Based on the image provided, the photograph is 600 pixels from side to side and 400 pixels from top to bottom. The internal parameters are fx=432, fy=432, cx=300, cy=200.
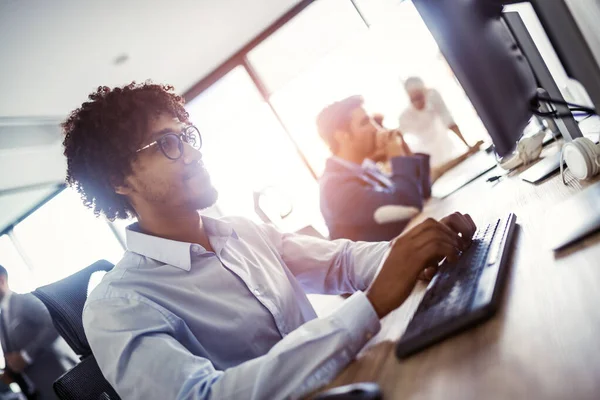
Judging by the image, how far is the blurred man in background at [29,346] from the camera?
10.5ft

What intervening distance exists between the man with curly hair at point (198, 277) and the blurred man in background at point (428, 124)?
10.4 feet

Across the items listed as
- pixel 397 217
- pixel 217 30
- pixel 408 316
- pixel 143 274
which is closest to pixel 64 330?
pixel 143 274

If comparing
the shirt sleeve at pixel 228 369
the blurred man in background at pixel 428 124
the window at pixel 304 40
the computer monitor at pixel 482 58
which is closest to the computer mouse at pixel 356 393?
the shirt sleeve at pixel 228 369

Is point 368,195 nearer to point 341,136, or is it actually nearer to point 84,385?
point 341,136

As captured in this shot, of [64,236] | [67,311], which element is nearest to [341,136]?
[67,311]

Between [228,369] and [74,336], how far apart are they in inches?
24.5

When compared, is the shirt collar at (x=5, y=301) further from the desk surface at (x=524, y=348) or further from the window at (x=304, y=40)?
the window at (x=304, y=40)

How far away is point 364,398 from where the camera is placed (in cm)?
49

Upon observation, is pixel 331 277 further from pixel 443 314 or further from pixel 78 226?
pixel 78 226

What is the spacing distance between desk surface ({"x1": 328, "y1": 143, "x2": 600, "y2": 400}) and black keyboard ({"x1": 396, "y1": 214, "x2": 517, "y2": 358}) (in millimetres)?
15

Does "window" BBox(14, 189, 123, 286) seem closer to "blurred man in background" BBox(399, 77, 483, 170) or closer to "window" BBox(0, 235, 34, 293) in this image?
"window" BBox(0, 235, 34, 293)

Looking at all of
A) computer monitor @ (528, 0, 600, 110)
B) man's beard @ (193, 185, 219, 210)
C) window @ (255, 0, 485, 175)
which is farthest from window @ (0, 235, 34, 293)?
computer monitor @ (528, 0, 600, 110)

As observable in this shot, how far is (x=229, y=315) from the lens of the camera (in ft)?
3.55

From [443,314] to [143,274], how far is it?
0.76m
